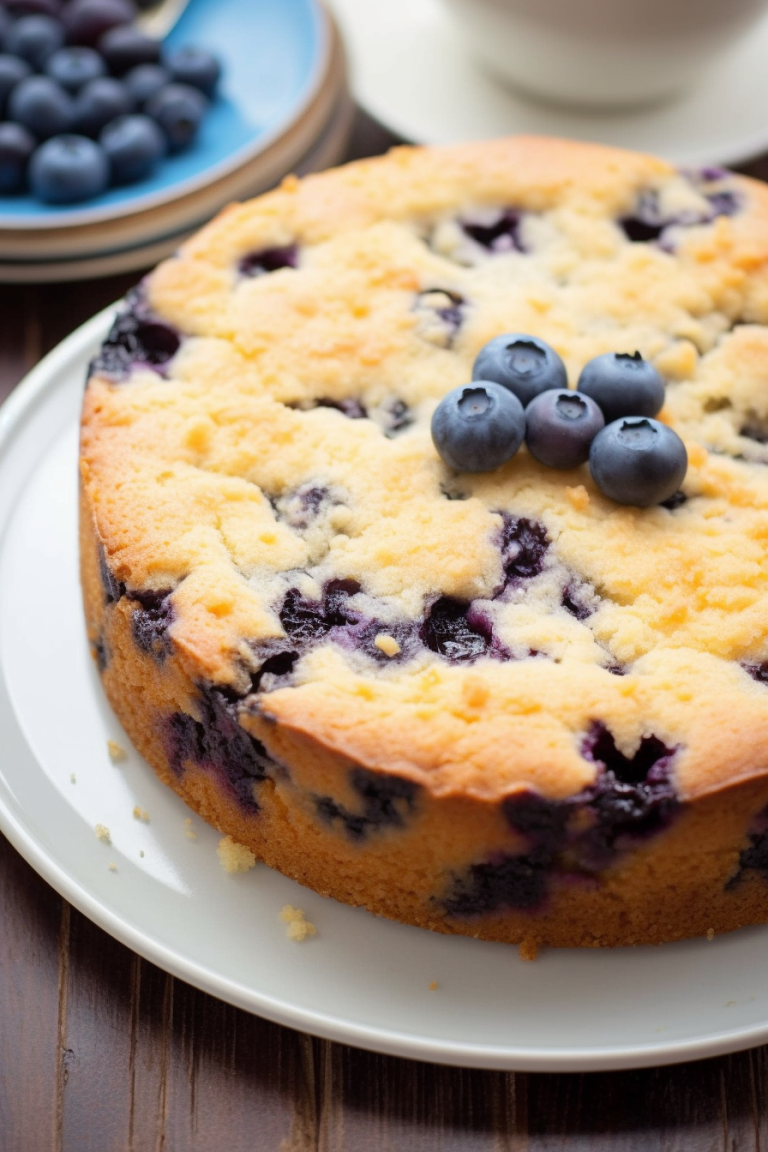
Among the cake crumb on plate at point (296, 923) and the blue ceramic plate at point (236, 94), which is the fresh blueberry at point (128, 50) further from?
the cake crumb on plate at point (296, 923)

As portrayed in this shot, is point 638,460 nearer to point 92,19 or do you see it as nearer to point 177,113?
point 177,113

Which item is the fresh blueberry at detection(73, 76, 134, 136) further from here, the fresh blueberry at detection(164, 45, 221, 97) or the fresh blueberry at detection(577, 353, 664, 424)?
the fresh blueberry at detection(577, 353, 664, 424)

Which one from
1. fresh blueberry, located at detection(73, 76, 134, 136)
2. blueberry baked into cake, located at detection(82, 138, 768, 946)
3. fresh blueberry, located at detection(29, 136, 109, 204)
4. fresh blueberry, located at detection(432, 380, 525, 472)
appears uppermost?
fresh blueberry, located at detection(432, 380, 525, 472)

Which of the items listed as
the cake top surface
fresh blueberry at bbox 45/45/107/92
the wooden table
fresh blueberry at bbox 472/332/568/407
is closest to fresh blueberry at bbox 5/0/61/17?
fresh blueberry at bbox 45/45/107/92

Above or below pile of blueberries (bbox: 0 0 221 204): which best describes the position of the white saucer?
above

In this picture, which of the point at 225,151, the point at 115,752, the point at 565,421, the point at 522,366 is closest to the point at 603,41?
the point at 225,151

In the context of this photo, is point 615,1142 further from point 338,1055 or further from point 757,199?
point 757,199

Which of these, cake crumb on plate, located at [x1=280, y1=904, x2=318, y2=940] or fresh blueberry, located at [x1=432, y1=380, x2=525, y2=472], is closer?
cake crumb on plate, located at [x1=280, y1=904, x2=318, y2=940]
